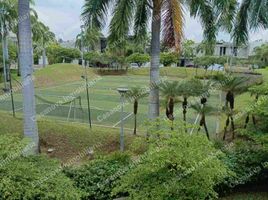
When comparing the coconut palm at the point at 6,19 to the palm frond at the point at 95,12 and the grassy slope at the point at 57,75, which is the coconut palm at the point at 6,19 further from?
the palm frond at the point at 95,12

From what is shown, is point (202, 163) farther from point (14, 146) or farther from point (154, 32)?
point (154, 32)

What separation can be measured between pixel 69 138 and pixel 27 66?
14.9ft

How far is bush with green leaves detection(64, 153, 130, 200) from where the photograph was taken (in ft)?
23.4

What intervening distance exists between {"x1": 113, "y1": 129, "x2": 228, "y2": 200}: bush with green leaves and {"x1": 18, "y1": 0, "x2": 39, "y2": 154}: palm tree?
3.66m

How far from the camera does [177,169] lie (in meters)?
6.04

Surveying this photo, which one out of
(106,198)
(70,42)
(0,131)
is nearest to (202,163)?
(106,198)

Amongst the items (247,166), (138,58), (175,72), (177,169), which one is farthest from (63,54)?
(177,169)

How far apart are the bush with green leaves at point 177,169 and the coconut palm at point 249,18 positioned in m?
7.27

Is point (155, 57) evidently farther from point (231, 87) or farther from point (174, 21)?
point (231, 87)

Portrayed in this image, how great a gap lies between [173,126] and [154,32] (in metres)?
5.19

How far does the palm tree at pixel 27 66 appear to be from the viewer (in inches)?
347

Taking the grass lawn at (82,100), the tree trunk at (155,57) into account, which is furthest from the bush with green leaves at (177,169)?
the tree trunk at (155,57)

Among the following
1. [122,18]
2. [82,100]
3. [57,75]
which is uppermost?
[122,18]

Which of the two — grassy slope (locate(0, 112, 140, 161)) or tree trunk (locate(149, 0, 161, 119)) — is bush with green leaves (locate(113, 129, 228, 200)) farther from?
grassy slope (locate(0, 112, 140, 161))
